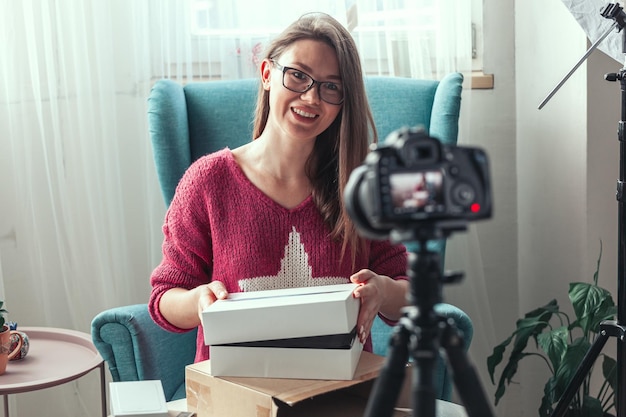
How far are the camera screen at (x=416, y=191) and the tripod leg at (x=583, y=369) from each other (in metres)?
1.19

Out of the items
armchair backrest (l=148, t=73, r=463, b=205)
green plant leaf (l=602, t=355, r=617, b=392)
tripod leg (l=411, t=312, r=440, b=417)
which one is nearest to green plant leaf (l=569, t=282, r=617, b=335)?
green plant leaf (l=602, t=355, r=617, b=392)

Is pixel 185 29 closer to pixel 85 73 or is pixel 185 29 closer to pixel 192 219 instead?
pixel 85 73

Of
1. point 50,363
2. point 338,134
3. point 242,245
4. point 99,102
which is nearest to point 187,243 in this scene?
point 242,245

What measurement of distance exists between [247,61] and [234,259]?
2.92 ft

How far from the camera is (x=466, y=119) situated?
2.36 meters

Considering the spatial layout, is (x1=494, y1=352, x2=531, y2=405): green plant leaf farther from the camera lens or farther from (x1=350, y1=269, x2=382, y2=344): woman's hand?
the camera lens

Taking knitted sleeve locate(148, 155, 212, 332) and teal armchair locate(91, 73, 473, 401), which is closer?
knitted sleeve locate(148, 155, 212, 332)

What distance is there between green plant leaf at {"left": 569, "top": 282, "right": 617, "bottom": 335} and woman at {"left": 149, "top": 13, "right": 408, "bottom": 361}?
57 cm

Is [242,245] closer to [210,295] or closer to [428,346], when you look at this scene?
[210,295]

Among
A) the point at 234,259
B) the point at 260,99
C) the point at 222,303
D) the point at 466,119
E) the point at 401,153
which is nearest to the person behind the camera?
the point at 401,153

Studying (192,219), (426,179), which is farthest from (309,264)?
(426,179)

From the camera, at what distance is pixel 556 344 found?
196 centimetres

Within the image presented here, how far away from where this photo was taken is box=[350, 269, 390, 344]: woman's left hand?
50.1 inches

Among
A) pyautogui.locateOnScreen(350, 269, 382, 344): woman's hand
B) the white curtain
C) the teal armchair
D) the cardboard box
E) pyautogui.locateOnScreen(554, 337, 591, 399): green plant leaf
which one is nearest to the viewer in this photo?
the cardboard box
